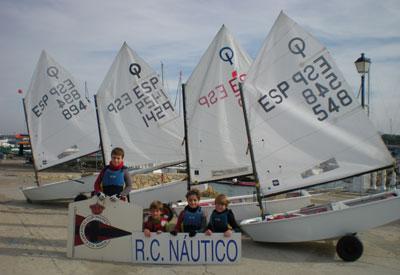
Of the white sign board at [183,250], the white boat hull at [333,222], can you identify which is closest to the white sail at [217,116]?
the white boat hull at [333,222]

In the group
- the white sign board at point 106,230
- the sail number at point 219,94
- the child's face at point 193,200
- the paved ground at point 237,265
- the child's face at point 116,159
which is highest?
the sail number at point 219,94

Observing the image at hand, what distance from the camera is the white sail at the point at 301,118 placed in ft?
20.2

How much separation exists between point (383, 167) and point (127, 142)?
20.6 ft

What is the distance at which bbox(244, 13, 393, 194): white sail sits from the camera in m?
6.15

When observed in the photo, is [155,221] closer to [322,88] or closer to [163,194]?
[322,88]

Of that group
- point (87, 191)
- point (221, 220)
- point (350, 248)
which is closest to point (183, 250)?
point (221, 220)

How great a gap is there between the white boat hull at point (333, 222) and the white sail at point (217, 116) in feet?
8.25

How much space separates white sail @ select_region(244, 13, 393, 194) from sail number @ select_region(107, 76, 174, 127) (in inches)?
159

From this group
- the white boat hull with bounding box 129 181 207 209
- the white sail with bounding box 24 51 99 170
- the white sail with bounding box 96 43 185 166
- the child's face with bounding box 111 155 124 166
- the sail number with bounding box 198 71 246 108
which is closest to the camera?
the child's face with bounding box 111 155 124 166

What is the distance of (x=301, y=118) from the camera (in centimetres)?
638

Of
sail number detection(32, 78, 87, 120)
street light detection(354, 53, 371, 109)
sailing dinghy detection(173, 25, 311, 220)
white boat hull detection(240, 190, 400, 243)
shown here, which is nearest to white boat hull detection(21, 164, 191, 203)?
sailing dinghy detection(173, 25, 311, 220)

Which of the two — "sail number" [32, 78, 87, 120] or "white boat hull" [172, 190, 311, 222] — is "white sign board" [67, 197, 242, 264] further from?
"sail number" [32, 78, 87, 120]

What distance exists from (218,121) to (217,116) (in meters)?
Answer: 0.11

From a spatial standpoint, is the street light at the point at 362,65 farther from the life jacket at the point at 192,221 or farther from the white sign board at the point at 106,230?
the white sign board at the point at 106,230
